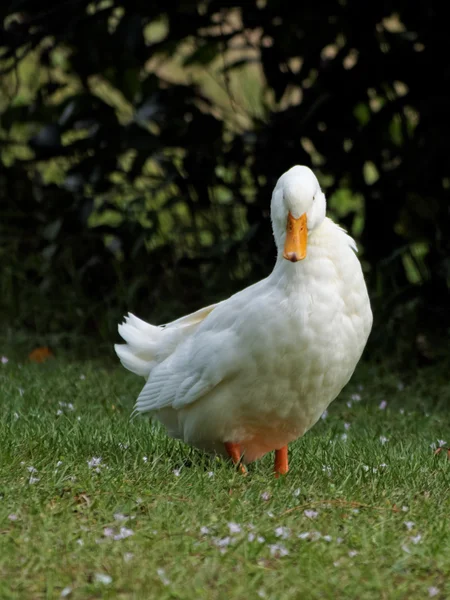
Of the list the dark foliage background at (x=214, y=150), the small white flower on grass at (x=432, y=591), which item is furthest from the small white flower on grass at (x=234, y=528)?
the dark foliage background at (x=214, y=150)

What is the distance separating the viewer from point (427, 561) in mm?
3254

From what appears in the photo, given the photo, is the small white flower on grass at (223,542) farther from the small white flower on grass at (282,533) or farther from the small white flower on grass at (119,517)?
the small white flower on grass at (119,517)

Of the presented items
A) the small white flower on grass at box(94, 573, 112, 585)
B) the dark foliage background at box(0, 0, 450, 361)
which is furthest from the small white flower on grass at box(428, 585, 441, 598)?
the dark foliage background at box(0, 0, 450, 361)

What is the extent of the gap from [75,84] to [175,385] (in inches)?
154

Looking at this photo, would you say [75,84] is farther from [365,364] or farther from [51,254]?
[365,364]

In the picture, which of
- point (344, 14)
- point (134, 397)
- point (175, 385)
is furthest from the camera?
→ point (344, 14)

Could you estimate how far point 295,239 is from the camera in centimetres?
385

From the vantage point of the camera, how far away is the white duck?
3918 mm

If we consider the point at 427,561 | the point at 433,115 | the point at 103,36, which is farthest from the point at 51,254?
the point at 427,561

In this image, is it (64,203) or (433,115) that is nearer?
(433,115)

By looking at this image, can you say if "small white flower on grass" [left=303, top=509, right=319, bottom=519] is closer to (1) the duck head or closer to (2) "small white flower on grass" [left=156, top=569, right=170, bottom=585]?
(2) "small white flower on grass" [left=156, top=569, right=170, bottom=585]

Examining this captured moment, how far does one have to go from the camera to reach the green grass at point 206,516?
10.2ft

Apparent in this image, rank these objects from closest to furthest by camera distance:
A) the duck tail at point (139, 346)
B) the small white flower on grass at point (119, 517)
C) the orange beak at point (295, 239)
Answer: the small white flower on grass at point (119, 517) < the orange beak at point (295, 239) < the duck tail at point (139, 346)

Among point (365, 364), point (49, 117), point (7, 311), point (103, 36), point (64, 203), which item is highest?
point (103, 36)
